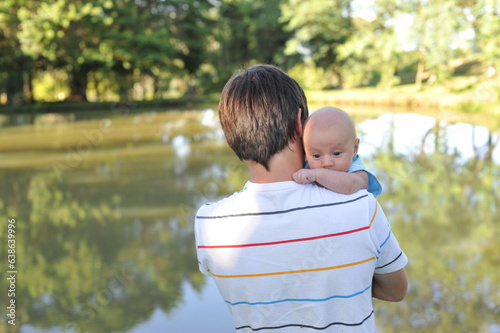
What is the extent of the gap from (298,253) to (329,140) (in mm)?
257

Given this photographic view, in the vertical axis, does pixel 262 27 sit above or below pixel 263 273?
above

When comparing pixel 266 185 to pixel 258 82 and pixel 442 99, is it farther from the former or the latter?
pixel 442 99

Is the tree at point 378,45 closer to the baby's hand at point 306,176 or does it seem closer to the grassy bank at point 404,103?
the grassy bank at point 404,103

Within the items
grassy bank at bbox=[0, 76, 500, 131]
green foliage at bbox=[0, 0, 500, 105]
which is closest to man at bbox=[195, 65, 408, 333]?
grassy bank at bbox=[0, 76, 500, 131]

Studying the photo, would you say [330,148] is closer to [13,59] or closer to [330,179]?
[330,179]

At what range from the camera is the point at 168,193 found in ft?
22.4

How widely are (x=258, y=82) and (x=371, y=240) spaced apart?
0.40 metres

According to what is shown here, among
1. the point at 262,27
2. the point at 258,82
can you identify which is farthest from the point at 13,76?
the point at 258,82

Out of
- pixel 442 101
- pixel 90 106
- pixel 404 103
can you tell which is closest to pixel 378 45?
pixel 404 103

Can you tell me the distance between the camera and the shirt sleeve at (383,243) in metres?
1.19

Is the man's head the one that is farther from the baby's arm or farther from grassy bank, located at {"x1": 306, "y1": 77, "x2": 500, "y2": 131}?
grassy bank, located at {"x1": 306, "y1": 77, "x2": 500, "y2": 131}

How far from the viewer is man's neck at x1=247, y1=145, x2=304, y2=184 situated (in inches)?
49.5

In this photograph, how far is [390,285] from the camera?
134 cm

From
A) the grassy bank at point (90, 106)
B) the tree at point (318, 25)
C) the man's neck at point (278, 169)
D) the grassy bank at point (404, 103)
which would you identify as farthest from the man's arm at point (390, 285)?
the tree at point (318, 25)
